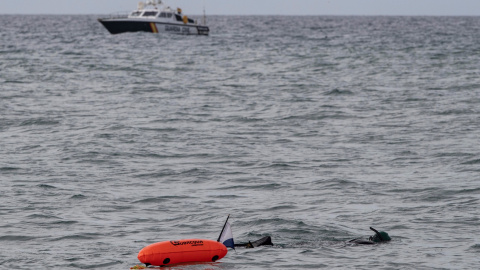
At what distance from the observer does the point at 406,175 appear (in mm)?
19406

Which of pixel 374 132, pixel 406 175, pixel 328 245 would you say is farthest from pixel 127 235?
pixel 374 132

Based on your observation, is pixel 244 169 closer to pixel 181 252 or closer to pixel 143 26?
pixel 181 252

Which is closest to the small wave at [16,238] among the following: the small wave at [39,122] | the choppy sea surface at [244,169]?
the choppy sea surface at [244,169]

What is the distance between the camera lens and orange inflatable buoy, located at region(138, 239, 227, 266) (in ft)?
39.6

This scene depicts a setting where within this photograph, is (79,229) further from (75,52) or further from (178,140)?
(75,52)

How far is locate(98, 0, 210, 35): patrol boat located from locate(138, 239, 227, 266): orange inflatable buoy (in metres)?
73.9

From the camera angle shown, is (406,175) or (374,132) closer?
(406,175)

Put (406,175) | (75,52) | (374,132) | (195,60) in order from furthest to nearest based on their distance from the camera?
(75,52), (195,60), (374,132), (406,175)

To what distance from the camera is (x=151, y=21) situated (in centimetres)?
8531

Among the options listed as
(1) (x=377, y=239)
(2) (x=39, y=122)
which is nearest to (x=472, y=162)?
(1) (x=377, y=239)

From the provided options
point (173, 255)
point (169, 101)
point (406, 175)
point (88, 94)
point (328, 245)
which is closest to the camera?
point (173, 255)

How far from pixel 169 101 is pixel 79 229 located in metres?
20.4

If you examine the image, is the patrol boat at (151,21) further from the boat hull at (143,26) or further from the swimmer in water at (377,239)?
the swimmer in water at (377,239)

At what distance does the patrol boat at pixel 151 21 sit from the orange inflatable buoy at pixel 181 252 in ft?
242
